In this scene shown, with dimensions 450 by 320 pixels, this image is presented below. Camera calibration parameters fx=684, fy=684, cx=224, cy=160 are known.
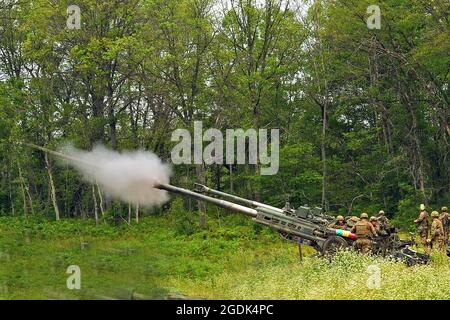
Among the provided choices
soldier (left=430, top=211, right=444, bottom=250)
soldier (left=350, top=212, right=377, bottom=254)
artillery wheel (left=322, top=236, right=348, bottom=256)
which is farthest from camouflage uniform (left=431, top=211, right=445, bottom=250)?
artillery wheel (left=322, top=236, right=348, bottom=256)

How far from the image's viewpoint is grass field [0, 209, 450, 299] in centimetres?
1321

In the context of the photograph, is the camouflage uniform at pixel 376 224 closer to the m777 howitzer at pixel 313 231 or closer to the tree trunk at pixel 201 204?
the m777 howitzer at pixel 313 231

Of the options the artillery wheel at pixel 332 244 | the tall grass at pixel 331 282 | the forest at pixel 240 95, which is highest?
the forest at pixel 240 95

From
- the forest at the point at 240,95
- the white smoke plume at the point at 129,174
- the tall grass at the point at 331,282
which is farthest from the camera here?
the forest at the point at 240,95

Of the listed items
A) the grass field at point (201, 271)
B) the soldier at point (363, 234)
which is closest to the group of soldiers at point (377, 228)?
the soldier at point (363, 234)

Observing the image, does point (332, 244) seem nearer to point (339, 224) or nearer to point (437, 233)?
point (339, 224)

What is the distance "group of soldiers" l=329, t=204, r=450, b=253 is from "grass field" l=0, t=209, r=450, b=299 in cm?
110

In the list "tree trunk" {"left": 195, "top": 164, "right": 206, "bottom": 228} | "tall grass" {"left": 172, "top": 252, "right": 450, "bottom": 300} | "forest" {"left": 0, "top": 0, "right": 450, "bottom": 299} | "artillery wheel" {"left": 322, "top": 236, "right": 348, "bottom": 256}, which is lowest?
"tall grass" {"left": 172, "top": 252, "right": 450, "bottom": 300}

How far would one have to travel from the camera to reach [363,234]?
18.1 meters

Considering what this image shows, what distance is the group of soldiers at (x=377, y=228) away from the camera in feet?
59.3

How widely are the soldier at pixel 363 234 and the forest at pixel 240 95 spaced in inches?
271

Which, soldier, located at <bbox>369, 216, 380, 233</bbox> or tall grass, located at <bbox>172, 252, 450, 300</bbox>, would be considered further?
soldier, located at <bbox>369, 216, 380, 233</bbox>

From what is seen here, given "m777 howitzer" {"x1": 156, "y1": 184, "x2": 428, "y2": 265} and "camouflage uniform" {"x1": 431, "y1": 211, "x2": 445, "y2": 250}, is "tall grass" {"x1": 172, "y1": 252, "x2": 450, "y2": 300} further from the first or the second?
"camouflage uniform" {"x1": 431, "y1": 211, "x2": 445, "y2": 250}
